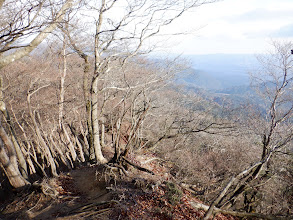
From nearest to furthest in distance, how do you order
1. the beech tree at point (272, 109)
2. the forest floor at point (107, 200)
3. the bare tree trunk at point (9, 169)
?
Result: the forest floor at point (107, 200) → the bare tree trunk at point (9, 169) → the beech tree at point (272, 109)

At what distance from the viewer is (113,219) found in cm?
436

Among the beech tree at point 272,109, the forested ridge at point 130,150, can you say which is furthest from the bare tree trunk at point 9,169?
the beech tree at point 272,109

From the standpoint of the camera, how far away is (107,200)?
5.03 meters

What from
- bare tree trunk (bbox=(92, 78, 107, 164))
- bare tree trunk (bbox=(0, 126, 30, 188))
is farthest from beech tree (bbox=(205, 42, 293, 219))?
bare tree trunk (bbox=(0, 126, 30, 188))

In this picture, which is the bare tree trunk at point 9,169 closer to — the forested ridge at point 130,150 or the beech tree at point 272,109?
the forested ridge at point 130,150

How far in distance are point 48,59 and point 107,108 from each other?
5299 millimetres

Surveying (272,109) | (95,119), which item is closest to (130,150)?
(95,119)

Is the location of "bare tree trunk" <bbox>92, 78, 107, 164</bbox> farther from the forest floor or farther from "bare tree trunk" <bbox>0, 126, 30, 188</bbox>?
"bare tree trunk" <bbox>0, 126, 30, 188</bbox>

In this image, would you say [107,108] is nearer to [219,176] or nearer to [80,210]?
[219,176]

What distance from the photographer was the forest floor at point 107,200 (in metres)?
4.64

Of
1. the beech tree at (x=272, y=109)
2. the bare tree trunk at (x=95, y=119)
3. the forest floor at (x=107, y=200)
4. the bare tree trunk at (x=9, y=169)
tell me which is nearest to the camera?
the forest floor at (x=107, y=200)

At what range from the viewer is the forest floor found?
4.64m

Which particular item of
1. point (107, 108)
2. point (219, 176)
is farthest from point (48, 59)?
point (219, 176)

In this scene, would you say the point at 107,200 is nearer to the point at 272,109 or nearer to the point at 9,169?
the point at 9,169
